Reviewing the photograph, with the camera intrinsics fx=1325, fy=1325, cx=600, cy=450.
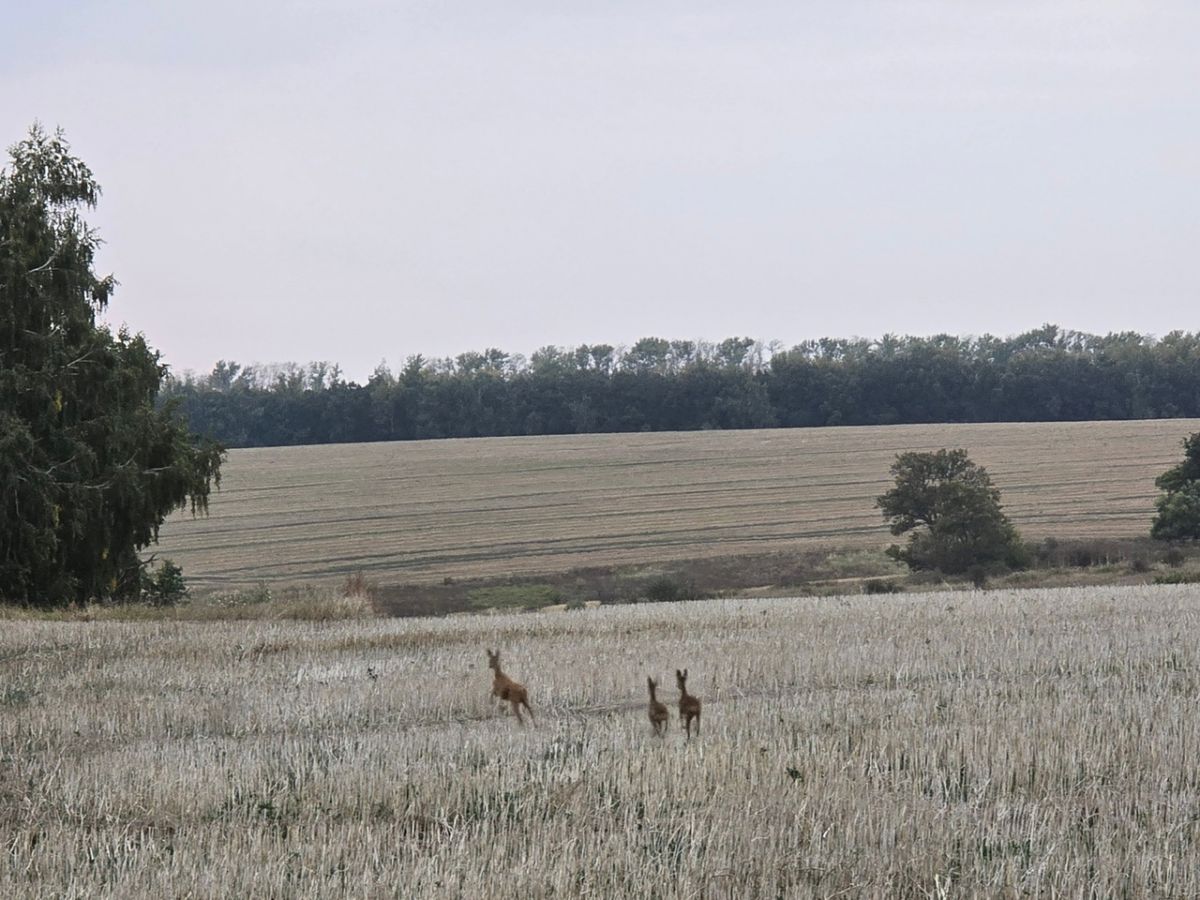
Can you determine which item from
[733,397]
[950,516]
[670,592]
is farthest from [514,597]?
[733,397]

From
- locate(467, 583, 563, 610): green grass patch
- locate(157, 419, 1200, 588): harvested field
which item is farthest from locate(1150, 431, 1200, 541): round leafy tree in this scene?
locate(467, 583, 563, 610): green grass patch

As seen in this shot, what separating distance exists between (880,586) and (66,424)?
25825 millimetres

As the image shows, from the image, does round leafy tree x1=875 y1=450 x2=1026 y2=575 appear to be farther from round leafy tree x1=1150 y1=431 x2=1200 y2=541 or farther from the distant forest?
the distant forest

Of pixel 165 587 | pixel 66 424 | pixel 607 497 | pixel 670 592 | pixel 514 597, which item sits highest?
pixel 66 424

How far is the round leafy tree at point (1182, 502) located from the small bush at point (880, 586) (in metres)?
12.6

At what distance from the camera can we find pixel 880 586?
4400cm

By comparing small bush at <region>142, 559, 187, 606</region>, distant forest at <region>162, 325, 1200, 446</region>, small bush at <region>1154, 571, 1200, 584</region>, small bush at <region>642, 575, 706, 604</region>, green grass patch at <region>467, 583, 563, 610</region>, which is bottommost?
green grass patch at <region>467, 583, 563, 610</region>

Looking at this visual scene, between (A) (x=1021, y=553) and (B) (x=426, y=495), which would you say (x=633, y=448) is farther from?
(A) (x=1021, y=553)

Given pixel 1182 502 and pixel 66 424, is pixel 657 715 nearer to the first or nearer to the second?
pixel 66 424

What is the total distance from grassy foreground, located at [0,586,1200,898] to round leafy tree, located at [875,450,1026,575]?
32.6 meters

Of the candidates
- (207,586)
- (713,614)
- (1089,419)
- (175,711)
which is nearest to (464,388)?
(1089,419)

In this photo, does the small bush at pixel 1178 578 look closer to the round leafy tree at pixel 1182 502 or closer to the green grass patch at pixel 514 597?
the round leafy tree at pixel 1182 502

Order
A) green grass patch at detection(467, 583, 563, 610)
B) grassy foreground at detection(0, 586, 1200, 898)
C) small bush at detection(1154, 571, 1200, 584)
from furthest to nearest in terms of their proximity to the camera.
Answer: green grass patch at detection(467, 583, 563, 610) < small bush at detection(1154, 571, 1200, 584) < grassy foreground at detection(0, 586, 1200, 898)

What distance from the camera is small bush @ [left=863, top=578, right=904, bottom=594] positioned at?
1697 inches
